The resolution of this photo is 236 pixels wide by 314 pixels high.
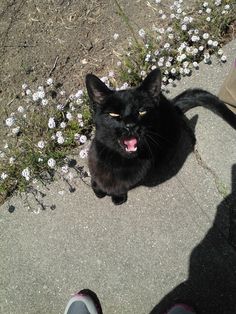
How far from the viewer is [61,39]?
12.0ft

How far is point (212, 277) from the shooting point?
2.96m

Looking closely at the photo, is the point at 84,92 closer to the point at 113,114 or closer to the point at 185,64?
the point at 185,64

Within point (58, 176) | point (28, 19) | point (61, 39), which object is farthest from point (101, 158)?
point (28, 19)

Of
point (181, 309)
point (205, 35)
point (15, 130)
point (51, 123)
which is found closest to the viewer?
point (181, 309)

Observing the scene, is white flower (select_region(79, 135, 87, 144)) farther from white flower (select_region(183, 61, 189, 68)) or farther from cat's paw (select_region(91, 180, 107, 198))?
white flower (select_region(183, 61, 189, 68))

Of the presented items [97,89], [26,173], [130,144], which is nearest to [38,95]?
[26,173]

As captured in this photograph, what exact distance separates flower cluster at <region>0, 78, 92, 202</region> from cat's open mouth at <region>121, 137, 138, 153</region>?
2.53 feet

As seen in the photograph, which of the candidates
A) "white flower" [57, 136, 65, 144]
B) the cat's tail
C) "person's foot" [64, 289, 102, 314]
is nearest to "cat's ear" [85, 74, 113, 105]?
"white flower" [57, 136, 65, 144]

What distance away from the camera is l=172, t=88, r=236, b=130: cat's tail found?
123 inches

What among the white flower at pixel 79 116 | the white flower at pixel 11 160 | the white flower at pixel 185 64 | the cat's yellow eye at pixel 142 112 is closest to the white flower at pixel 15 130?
the white flower at pixel 11 160

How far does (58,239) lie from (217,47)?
79.5 inches

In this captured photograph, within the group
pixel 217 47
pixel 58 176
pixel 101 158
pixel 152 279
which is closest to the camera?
pixel 101 158

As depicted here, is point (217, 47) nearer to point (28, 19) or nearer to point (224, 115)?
point (224, 115)

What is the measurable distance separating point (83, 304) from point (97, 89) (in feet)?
4.92
